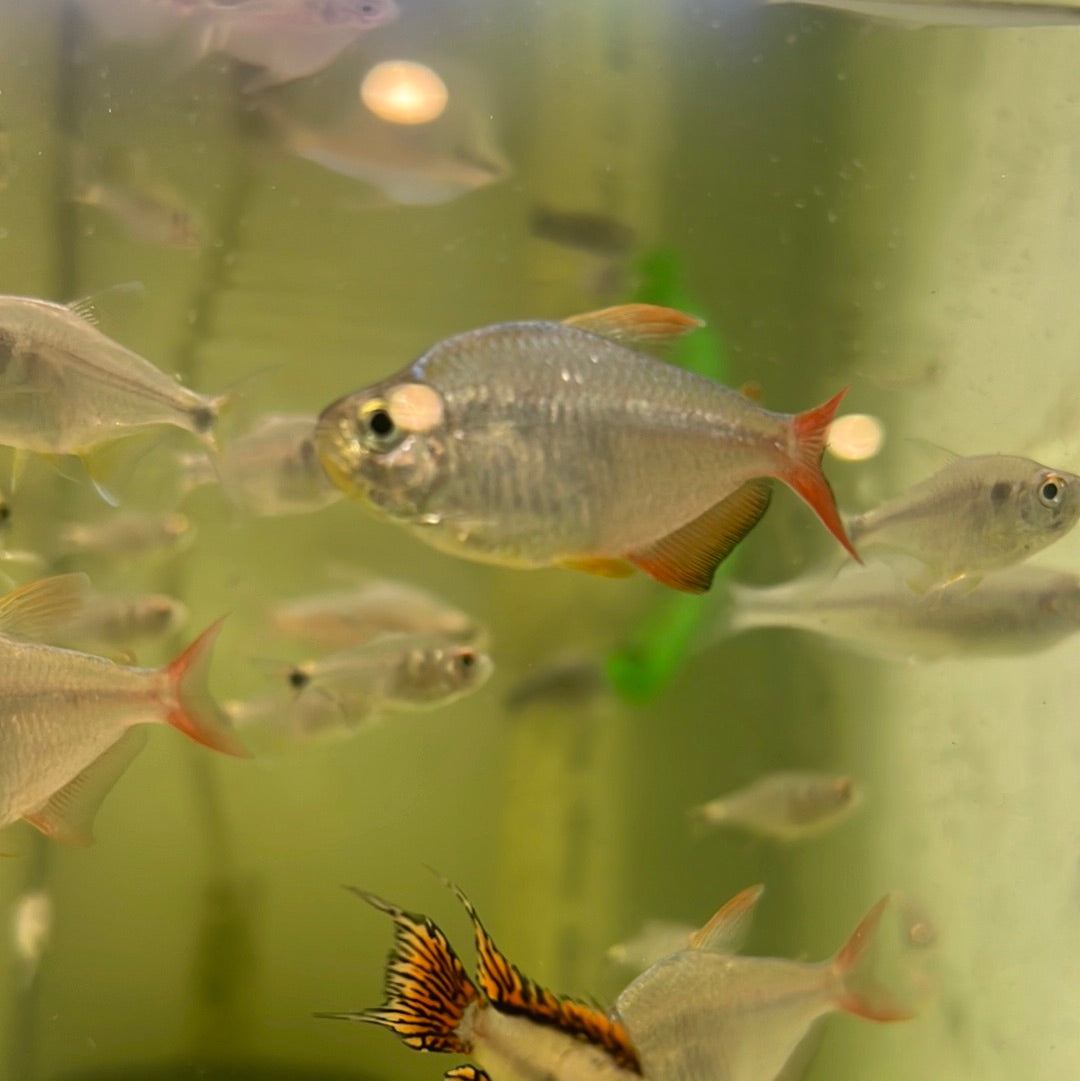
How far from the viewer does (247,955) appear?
2008 millimetres

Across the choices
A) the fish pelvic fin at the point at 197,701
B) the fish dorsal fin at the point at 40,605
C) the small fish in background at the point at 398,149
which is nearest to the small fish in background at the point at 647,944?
the fish pelvic fin at the point at 197,701

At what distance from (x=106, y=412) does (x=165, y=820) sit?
132cm

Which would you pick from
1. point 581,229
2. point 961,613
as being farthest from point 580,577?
point 961,613

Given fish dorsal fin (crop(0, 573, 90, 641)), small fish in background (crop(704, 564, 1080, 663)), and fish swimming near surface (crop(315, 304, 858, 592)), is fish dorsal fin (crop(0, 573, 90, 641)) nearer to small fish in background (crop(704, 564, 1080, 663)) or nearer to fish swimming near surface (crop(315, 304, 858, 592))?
fish swimming near surface (crop(315, 304, 858, 592))

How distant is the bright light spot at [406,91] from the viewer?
1.87 m

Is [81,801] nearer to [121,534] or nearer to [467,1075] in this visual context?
[467,1075]

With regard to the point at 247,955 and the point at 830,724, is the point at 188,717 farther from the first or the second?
the point at 830,724

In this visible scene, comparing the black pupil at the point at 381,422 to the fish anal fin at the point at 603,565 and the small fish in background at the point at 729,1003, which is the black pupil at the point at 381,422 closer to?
the fish anal fin at the point at 603,565

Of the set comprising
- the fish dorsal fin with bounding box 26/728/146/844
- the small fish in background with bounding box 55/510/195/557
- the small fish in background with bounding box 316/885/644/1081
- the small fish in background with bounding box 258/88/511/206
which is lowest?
the small fish in background with bounding box 55/510/195/557

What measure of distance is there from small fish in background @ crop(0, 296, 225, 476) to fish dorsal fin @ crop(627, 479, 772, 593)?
1.81 feet

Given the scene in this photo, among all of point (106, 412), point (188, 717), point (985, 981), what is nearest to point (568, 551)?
point (188, 717)

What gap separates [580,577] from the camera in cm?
219

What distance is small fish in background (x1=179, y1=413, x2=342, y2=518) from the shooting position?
1557 mm

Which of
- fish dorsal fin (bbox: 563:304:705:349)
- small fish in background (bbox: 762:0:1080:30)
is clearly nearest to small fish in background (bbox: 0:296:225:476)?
fish dorsal fin (bbox: 563:304:705:349)
